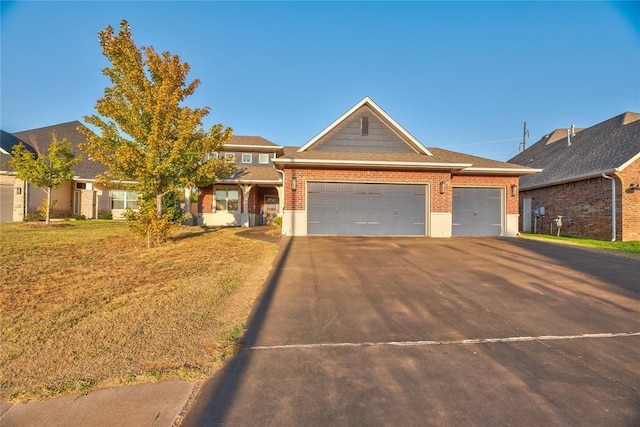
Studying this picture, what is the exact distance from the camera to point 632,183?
44.8 ft

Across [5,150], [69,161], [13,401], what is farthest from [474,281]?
[5,150]

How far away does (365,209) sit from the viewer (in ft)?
44.3

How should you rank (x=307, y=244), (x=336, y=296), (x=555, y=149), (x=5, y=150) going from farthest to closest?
(x=555, y=149)
(x=5, y=150)
(x=307, y=244)
(x=336, y=296)

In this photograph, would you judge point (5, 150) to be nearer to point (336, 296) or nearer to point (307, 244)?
point (307, 244)

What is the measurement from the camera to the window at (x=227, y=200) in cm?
1989

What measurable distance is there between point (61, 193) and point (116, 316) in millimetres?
23388

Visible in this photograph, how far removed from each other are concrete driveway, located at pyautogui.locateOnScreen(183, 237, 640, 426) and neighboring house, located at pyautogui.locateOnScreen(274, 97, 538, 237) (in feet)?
20.6

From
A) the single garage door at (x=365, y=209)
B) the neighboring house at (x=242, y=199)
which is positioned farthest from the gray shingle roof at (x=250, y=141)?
the single garage door at (x=365, y=209)

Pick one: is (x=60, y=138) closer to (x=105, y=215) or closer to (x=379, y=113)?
(x=105, y=215)

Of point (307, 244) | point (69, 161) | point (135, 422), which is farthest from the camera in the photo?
point (69, 161)

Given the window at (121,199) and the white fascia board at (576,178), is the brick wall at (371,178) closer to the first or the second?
the white fascia board at (576,178)

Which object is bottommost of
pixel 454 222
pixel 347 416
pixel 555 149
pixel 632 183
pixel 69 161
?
pixel 347 416

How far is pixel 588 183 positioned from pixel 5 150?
1351 inches

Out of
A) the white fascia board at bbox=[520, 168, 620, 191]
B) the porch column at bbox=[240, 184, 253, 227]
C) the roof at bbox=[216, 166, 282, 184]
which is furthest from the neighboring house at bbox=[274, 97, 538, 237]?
the porch column at bbox=[240, 184, 253, 227]
